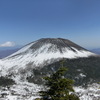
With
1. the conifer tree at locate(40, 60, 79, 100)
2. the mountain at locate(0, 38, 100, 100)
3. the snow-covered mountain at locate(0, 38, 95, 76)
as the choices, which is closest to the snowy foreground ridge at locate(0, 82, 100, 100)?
the mountain at locate(0, 38, 100, 100)

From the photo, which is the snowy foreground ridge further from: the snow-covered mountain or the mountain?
the snow-covered mountain

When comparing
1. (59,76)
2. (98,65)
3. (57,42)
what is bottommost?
(98,65)

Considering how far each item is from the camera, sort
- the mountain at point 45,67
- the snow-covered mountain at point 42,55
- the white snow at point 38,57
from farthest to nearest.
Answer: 1. the white snow at point 38,57
2. the snow-covered mountain at point 42,55
3. the mountain at point 45,67

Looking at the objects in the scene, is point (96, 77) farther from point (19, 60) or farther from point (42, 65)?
point (19, 60)

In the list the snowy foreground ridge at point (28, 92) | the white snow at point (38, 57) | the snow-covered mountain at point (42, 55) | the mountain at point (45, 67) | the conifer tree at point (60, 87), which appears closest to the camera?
the conifer tree at point (60, 87)

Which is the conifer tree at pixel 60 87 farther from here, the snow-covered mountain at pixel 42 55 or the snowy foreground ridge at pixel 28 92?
the snow-covered mountain at pixel 42 55

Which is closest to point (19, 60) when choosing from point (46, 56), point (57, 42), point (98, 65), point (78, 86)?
point (46, 56)

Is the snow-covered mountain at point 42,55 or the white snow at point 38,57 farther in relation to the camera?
the white snow at point 38,57

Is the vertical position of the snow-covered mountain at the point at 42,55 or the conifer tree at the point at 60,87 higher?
the snow-covered mountain at the point at 42,55

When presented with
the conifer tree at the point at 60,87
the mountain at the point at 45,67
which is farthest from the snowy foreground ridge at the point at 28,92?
the conifer tree at the point at 60,87
